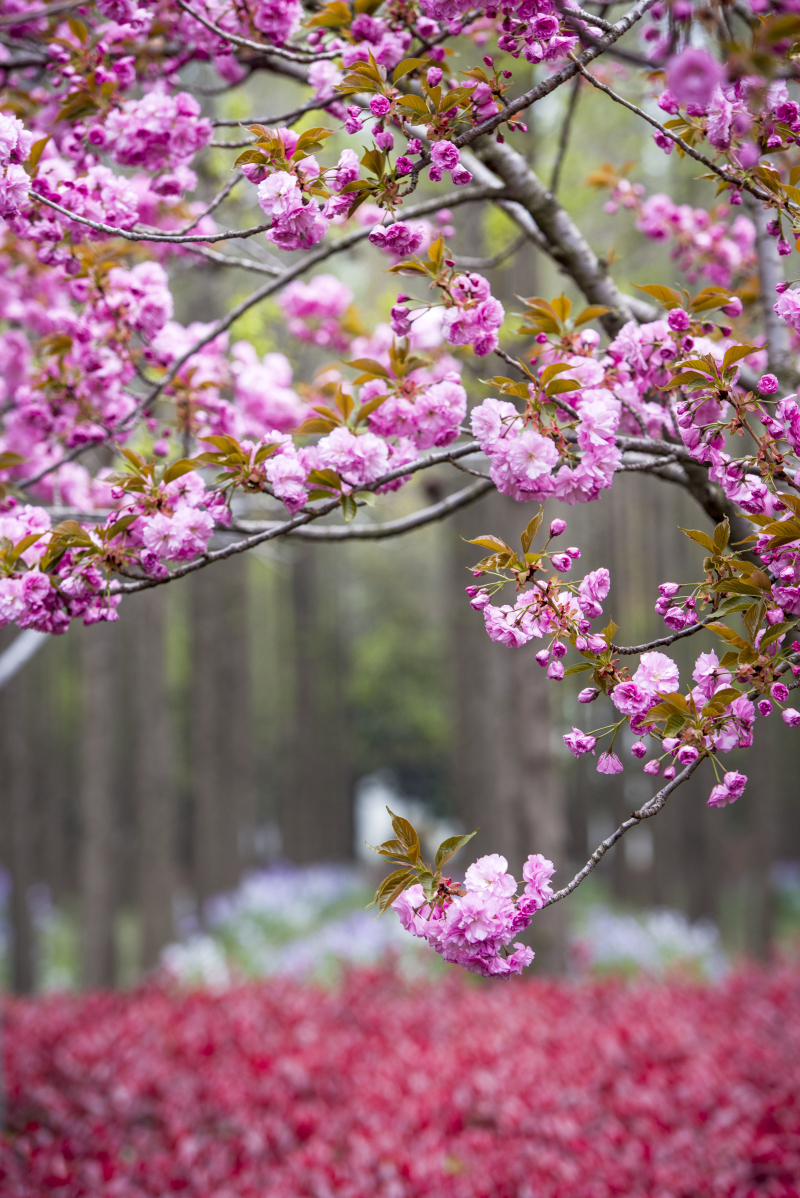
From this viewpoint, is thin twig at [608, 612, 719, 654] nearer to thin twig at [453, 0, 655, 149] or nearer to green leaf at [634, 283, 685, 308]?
green leaf at [634, 283, 685, 308]

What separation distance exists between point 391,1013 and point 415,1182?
274cm

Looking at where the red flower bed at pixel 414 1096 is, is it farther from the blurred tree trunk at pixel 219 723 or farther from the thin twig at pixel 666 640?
the blurred tree trunk at pixel 219 723

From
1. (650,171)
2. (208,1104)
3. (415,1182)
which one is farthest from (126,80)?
(650,171)

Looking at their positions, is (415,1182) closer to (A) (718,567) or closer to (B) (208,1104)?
(B) (208,1104)

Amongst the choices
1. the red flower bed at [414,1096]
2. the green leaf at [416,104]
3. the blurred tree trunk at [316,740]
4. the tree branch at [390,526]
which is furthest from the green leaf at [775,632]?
the blurred tree trunk at [316,740]

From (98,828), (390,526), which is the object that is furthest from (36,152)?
(98,828)

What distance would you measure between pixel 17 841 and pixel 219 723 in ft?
9.43

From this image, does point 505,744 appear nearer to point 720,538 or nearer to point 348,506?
point 348,506

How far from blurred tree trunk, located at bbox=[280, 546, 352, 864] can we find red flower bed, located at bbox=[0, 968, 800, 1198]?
8.40 meters

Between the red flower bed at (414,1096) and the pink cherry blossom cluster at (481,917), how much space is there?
262 cm

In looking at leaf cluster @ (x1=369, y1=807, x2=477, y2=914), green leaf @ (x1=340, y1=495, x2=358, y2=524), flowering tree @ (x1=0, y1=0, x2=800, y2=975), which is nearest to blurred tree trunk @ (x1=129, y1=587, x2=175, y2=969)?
flowering tree @ (x1=0, y1=0, x2=800, y2=975)

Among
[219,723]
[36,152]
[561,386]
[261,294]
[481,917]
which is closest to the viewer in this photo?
[481,917]

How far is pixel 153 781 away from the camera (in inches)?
349

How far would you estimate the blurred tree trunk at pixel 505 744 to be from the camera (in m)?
7.42
